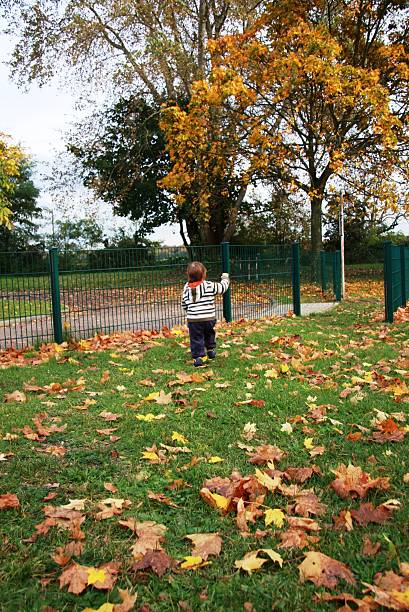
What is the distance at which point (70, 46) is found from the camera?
73.0ft

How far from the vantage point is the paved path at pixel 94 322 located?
953 centimetres

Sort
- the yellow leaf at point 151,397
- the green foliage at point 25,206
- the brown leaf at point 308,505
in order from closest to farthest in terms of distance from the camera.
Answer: the brown leaf at point 308,505
the yellow leaf at point 151,397
the green foliage at point 25,206

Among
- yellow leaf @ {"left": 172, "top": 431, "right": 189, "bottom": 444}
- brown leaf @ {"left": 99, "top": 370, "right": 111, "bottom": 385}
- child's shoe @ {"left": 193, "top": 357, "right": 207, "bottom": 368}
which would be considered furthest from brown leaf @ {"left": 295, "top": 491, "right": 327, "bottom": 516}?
child's shoe @ {"left": 193, "top": 357, "right": 207, "bottom": 368}

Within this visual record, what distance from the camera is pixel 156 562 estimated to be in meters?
2.62

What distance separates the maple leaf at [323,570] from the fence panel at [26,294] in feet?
23.6

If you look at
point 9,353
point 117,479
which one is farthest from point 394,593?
point 9,353

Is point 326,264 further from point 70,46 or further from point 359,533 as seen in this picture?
point 359,533

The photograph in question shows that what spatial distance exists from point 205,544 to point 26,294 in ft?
22.7

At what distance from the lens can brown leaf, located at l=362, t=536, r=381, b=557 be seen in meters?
2.64

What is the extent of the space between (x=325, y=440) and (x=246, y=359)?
3276mm

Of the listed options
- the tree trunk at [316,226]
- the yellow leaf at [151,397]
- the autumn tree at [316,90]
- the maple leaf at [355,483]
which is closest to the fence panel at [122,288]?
the yellow leaf at [151,397]

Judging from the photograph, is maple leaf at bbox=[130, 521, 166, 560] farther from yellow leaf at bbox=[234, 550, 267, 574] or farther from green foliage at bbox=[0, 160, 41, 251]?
green foliage at bbox=[0, 160, 41, 251]

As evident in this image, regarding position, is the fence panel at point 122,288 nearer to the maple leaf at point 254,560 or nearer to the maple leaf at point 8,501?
the maple leaf at point 8,501

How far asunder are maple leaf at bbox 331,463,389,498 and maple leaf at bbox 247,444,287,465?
481 millimetres
